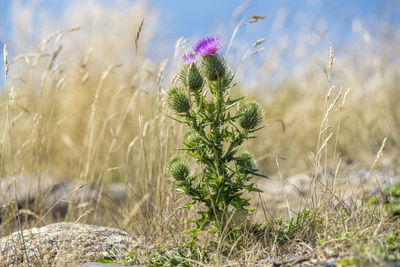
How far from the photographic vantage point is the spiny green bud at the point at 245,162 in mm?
1902

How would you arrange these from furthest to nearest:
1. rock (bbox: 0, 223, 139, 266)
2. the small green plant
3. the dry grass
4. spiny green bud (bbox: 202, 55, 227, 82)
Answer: the dry grass
the small green plant
rock (bbox: 0, 223, 139, 266)
spiny green bud (bbox: 202, 55, 227, 82)

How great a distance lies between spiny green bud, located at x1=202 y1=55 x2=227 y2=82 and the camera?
188 centimetres

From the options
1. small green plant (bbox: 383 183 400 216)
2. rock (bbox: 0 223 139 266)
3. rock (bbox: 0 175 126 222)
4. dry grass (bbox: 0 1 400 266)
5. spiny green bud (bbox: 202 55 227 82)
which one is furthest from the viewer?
rock (bbox: 0 175 126 222)

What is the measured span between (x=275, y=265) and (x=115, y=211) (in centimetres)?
240

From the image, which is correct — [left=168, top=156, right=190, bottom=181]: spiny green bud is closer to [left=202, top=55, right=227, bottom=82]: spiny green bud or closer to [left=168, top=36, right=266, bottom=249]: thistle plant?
[left=168, top=36, right=266, bottom=249]: thistle plant

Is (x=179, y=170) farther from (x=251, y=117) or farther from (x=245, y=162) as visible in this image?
(x=251, y=117)

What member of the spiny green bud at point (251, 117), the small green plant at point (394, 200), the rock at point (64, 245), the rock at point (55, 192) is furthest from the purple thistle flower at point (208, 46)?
the rock at point (55, 192)

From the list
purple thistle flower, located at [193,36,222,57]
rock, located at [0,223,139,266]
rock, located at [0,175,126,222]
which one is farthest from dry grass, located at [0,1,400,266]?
purple thistle flower, located at [193,36,222,57]

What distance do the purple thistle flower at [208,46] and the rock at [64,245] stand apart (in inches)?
41.3

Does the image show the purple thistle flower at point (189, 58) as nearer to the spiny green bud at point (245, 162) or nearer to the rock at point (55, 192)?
the spiny green bud at point (245, 162)

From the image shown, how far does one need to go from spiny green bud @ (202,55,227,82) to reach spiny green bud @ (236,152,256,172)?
15.7 inches

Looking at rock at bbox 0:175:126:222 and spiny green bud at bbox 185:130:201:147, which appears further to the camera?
rock at bbox 0:175:126:222

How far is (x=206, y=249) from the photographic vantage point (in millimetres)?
2020

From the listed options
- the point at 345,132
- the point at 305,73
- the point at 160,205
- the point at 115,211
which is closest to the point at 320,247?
the point at 160,205
